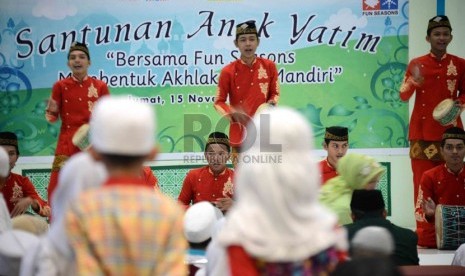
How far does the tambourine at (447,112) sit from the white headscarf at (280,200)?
17.4 ft

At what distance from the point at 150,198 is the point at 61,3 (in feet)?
20.8

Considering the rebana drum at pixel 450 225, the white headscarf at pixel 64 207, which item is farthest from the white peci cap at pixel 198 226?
the rebana drum at pixel 450 225

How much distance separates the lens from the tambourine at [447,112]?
814 cm

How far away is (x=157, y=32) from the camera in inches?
354

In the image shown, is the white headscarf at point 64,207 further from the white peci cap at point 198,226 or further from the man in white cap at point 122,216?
the white peci cap at point 198,226

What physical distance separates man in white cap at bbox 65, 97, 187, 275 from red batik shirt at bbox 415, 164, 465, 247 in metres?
5.48

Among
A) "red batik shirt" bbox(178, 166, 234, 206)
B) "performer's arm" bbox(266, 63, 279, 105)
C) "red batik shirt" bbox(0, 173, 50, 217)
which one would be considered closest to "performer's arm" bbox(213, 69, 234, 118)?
"performer's arm" bbox(266, 63, 279, 105)

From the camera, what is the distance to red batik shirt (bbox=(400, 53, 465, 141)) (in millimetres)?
8367

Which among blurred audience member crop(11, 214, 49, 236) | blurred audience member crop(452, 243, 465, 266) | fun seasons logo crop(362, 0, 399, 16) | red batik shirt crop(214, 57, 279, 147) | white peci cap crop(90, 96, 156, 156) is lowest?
blurred audience member crop(452, 243, 465, 266)

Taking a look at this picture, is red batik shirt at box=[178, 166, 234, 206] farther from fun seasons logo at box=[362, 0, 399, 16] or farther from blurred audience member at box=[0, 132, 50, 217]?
fun seasons logo at box=[362, 0, 399, 16]

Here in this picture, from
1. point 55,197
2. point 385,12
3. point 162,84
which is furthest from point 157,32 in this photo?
point 55,197

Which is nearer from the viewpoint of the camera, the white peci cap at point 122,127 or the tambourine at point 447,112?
the white peci cap at point 122,127

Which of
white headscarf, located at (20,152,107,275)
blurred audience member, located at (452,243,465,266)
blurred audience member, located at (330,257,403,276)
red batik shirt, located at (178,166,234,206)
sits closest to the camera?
blurred audience member, located at (330,257,403,276)

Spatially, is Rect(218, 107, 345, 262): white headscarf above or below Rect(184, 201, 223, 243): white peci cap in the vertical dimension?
above
